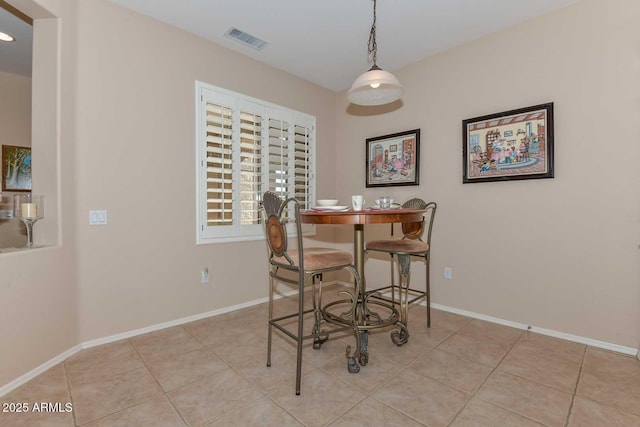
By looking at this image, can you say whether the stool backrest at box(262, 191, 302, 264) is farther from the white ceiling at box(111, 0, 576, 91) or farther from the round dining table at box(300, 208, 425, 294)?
the white ceiling at box(111, 0, 576, 91)

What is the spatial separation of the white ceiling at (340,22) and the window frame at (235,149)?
517mm

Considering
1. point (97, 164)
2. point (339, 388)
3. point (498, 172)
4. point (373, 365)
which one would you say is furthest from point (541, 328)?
point (97, 164)

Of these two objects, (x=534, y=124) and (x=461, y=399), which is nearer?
(x=461, y=399)

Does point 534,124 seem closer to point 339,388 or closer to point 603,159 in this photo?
point 603,159

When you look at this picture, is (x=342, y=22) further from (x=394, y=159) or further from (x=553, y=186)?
(x=553, y=186)

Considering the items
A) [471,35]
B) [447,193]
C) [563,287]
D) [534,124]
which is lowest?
[563,287]

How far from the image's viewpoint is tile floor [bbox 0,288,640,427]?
1535mm

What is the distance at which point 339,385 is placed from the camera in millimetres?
1810

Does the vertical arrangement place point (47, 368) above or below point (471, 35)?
below

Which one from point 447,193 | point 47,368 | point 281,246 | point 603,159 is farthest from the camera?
point 447,193

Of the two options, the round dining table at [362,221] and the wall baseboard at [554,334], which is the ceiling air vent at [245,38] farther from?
the wall baseboard at [554,334]

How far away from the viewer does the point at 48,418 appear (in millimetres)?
1528

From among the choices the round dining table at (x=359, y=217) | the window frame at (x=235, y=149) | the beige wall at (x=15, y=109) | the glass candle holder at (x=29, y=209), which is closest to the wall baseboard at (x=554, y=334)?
the round dining table at (x=359, y=217)

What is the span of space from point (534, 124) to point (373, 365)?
2.37 m
